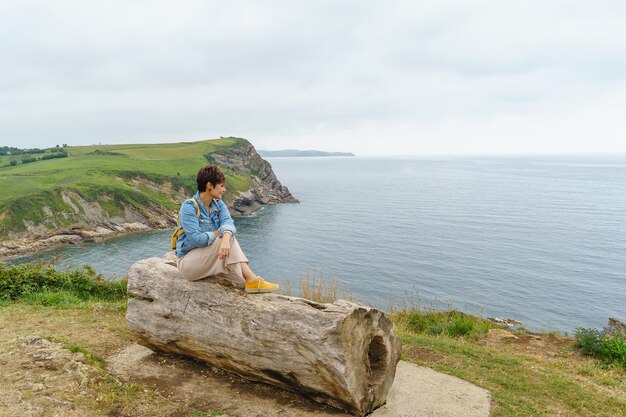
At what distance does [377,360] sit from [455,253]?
4639 centimetres

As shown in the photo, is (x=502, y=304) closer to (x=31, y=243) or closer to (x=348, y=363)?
(x=348, y=363)

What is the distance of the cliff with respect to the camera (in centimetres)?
5609

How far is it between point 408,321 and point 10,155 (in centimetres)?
12153

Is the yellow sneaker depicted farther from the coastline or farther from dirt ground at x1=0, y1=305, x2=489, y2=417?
the coastline

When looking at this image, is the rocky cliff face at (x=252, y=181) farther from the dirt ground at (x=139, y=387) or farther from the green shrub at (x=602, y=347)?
the dirt ground at (x=139, y=387)

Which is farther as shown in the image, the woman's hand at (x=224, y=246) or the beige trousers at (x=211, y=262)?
the beige trousers at (x=211, y=262)

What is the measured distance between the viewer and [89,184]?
69.7 metres

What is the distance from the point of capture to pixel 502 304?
3528 centimetres

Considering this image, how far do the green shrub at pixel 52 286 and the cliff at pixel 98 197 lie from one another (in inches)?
1736

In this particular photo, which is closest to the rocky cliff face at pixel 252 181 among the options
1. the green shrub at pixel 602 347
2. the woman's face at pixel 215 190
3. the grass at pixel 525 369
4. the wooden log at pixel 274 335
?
the grass at pixel 525 369

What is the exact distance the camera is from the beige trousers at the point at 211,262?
7.53 metres

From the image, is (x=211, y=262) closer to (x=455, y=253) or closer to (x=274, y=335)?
(x=274, y=335)

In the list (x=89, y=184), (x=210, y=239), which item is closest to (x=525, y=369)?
(x=210, y=239)

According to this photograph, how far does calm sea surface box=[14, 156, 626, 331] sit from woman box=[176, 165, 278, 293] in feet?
32.8
